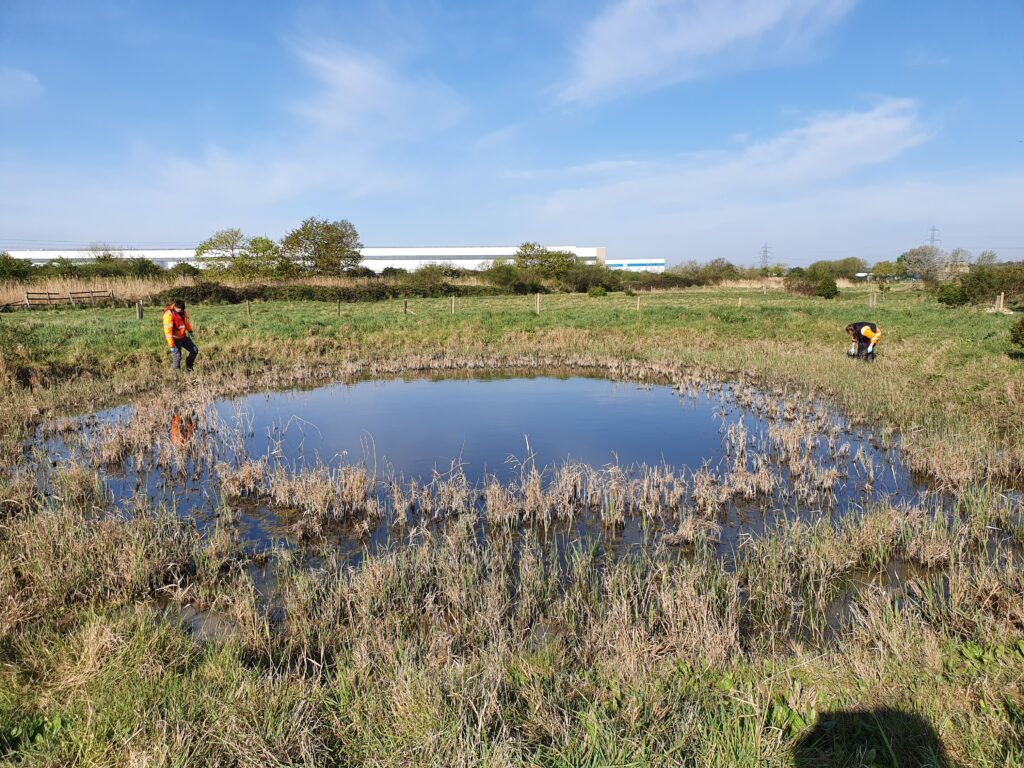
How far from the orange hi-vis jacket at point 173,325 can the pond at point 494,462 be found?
287cm

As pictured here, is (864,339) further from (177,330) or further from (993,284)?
(993,284)

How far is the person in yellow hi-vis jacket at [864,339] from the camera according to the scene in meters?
16.5

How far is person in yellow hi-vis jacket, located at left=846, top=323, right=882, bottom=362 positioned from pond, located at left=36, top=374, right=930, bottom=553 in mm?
4799

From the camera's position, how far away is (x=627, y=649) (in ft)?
12.4

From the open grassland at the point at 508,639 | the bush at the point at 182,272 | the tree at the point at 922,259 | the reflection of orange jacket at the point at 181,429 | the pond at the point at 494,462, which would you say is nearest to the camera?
the open grassland at the point at 508,639

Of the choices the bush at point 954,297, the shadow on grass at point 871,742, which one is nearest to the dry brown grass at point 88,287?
the shadow on grass at point 871,742

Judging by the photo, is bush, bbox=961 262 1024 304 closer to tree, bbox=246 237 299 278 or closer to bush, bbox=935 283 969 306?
bush, bbox=935 283 969 306

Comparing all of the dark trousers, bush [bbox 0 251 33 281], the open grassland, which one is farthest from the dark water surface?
bush [bbox 0 251 33 281]

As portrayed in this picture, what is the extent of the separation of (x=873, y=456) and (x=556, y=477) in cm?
554

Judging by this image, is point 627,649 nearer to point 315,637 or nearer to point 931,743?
point 931,743

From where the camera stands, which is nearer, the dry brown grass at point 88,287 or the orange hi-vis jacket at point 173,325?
the orange hi-vis jacket at point 173,325

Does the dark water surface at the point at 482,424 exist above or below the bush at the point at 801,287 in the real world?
below

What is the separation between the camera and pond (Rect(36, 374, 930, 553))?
700 cm

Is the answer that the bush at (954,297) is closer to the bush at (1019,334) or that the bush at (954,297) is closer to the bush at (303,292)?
the bush at (1019,334)
